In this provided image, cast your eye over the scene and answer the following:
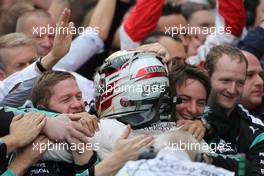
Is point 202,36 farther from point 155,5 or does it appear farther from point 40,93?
point 40,93

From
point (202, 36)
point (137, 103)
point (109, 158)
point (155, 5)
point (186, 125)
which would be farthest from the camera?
point (202, 36)

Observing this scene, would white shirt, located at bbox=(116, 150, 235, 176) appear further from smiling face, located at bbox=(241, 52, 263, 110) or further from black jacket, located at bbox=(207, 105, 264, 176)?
smiling face, located at bbox=(241, 52, 263, 110)

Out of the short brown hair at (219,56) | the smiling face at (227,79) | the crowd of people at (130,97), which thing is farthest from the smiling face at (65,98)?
the short brown hair at (219,56)

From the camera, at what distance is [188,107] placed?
251 inches

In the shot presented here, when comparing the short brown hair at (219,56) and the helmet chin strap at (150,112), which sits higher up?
the helmet chin strap at (150,112)

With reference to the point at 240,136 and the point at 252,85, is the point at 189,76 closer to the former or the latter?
the point at 240,136

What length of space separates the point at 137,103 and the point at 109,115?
0.21 metres

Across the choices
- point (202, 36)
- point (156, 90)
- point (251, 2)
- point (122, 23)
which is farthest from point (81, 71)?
point (156, 90)

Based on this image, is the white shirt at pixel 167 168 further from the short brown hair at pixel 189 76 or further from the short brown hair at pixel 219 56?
the short brown hair at pixel 219 56

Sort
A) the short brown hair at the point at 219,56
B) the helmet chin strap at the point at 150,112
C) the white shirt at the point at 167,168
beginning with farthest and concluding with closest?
the short brown hair at the point at 219,56 → the helmet chin strap at the point at 150,112 → the white shirt at the point at 167,168

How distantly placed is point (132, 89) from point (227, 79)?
167 cm

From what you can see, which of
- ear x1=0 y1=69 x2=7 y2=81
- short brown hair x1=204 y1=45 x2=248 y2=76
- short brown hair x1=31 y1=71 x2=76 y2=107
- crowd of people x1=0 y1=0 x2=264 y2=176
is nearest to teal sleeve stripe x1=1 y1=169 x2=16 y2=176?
crowd of people x1=0 y1=0 x2=264 y2=176

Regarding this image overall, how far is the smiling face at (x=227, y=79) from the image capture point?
22.9 ft

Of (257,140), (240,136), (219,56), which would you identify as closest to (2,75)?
(219,56)
